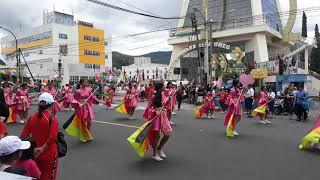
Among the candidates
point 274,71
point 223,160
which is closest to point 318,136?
point 223,160

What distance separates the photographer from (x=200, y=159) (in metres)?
8.87

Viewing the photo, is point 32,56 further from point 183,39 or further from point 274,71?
point 274,71

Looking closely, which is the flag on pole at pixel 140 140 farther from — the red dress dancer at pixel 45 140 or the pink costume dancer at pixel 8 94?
the pink costume dancer at pixel 8 94

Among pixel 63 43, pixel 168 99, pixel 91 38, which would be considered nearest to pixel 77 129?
pixel 168 99

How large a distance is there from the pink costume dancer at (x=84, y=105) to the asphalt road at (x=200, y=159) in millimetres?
674

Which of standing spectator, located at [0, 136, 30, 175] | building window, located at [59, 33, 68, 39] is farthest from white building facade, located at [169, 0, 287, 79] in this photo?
standing spectator, located at [0, 136, 30, 175]

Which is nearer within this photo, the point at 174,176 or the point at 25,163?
the point at 25,163

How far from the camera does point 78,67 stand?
3219 inches

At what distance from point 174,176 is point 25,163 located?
376 cm

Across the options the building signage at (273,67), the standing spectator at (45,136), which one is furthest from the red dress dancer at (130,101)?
the building signage at (273,67)

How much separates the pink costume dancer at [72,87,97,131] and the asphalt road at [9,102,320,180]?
674mm

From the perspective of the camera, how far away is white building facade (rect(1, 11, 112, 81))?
3531 inches

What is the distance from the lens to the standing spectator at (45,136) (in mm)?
5156

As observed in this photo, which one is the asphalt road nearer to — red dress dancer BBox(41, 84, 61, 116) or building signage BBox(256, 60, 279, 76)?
red dress dancer BBox(41, 84, 61, 116)
